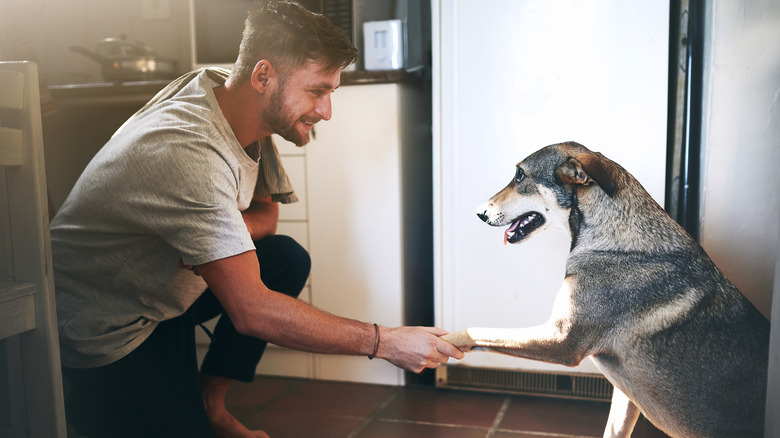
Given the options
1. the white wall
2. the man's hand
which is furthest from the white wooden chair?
the white wall

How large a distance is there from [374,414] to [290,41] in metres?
0.89

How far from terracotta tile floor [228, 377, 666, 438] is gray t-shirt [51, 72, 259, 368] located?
15.1 inches

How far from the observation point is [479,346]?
121cm

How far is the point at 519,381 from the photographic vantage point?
1527 millimetres

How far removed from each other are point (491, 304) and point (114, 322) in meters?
0.84

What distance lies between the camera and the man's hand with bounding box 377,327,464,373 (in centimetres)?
117

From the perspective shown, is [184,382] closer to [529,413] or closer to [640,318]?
[529,413]

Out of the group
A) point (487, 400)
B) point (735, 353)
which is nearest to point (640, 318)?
point (735, 353)

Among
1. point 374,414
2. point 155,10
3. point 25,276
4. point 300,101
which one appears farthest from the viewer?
point 155,10

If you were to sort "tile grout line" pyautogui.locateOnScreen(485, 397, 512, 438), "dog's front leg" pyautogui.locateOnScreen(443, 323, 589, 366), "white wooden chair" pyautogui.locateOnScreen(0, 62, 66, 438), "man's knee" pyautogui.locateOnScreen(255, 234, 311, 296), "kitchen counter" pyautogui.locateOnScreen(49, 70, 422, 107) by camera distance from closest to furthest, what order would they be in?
"white wooden chair" pyautogui.locateOnScreen(0, 62, 66, 438) → "dog's front leg" pyautogui.locateOnScreen(443, 323, 589, 366) → "tile grout line" pyautogui.locateOnScreen(485, 397, 512, 438) → "man's knee" pyautogui.locateOnScreen(255, 234, 311, 296) → "kitchen counter" pyautogui.locateOnScreen(49, 70, 422, 107)

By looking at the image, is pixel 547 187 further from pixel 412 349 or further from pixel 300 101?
pixel 300 101

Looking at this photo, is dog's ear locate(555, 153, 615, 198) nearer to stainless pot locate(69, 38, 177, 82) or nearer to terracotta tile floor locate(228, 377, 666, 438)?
terracotta tile floor locate(228, 377, 666, 438)

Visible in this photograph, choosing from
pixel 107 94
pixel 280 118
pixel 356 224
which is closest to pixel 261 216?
pixel 356 224

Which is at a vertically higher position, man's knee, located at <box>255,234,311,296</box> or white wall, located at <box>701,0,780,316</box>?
white wall, located at <box>701,0,780,316</box>
